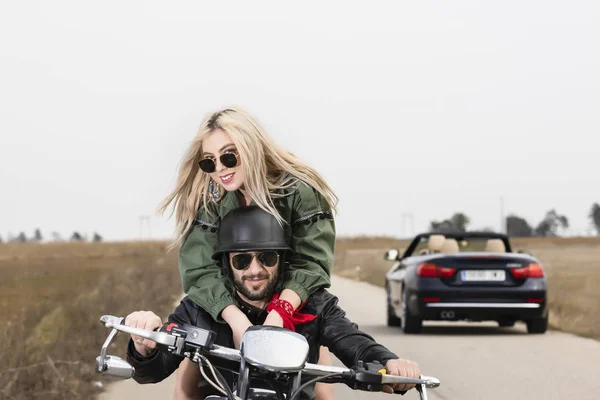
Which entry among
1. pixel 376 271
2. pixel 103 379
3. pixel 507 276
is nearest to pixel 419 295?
pixel 507 276

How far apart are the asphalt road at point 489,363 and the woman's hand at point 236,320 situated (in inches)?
256

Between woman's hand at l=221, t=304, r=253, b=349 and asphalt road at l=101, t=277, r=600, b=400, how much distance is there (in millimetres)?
6504

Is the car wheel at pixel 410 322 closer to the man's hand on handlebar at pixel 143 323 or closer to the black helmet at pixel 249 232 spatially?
the black helmet at pixel 249 232

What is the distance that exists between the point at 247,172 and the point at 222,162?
0.30 feet

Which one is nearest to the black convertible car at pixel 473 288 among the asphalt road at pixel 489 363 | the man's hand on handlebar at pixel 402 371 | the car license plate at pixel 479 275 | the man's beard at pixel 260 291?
the car license plate at pixel 479 275

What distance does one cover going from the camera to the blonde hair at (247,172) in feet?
14.0

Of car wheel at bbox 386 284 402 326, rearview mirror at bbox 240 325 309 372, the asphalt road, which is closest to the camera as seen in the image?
rearview mirror at bbox 240 325 309 372

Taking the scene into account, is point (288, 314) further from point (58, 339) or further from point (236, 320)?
point (58, 339)

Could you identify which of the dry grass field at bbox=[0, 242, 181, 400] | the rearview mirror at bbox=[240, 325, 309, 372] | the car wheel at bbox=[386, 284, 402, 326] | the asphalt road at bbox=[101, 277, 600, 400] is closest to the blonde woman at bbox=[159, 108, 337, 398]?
the rearview mirror at bbox=[240, 325, 309, 372]

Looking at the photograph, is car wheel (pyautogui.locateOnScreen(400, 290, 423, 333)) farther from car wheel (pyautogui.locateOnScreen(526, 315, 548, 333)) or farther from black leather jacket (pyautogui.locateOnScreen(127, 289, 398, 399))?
black leather jacket (pyautogui.locateOnScreen(127, 289, 398, 399))

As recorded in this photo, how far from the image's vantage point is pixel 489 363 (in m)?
13.1

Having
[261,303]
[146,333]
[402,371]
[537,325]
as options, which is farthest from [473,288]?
[146,333]

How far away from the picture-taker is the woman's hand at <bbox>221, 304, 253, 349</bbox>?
414 centimetres

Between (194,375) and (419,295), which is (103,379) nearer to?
(419,295)
